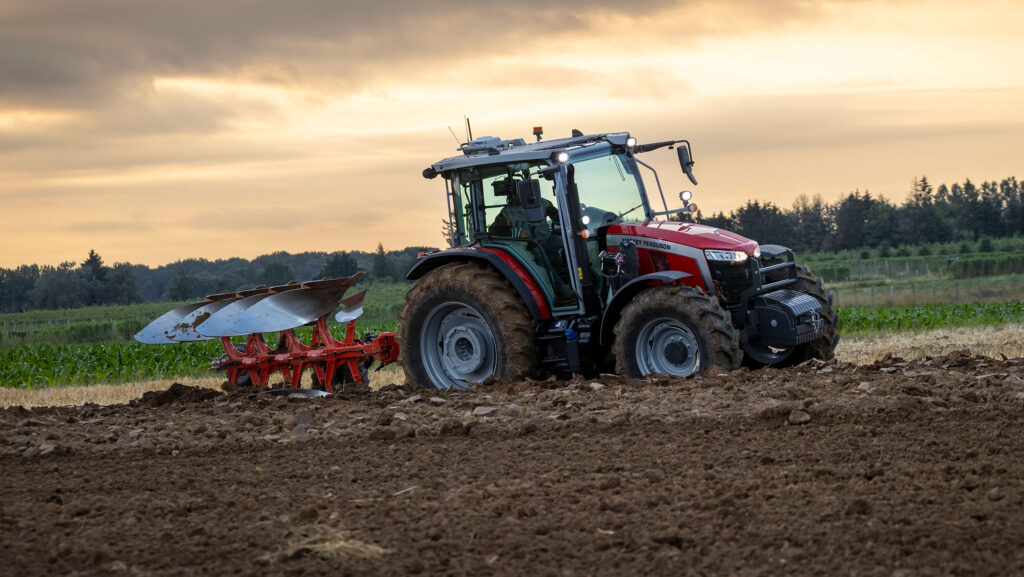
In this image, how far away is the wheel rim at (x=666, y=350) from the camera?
A: 909 centimetres

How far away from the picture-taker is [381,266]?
55.5 m

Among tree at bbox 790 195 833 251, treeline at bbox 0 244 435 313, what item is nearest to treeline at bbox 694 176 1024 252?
tree at bbox 790 195 833 251

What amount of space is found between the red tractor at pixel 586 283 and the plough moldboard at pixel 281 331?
0.75 meters

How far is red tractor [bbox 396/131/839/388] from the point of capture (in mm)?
9148

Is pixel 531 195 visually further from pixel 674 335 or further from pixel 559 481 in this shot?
pixel 559 481

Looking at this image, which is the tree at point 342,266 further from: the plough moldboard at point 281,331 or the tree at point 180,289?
the plough moldboard at point 281,331

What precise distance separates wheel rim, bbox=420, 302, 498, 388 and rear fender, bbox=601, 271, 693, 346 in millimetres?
1136

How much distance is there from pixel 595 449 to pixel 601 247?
11.1ft

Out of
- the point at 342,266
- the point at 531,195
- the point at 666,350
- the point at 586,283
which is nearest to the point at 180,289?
the point at 342,266

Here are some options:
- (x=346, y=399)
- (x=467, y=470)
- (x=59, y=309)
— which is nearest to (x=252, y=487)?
(x=467, y=470)

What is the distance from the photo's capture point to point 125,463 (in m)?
7.33

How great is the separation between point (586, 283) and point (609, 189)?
3.44 ft

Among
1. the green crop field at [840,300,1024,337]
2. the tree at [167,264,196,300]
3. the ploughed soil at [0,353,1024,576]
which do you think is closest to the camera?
the ploughed soil at [0,353,1024,576]

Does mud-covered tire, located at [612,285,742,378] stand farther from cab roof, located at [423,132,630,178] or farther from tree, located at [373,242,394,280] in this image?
tree, located at [373,242,394,280]
